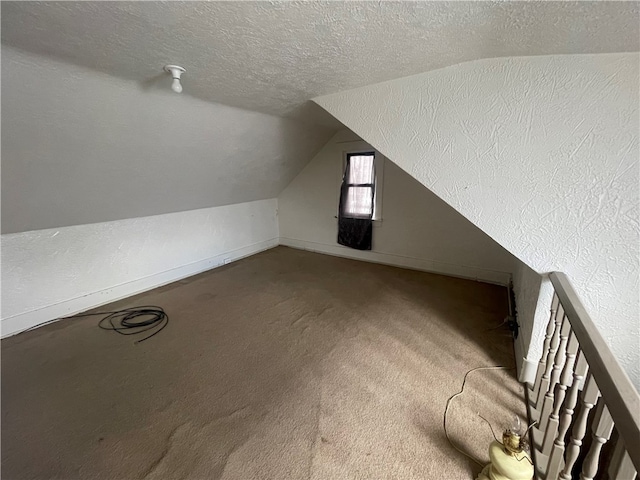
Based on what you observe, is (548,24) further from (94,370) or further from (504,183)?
(94,370)

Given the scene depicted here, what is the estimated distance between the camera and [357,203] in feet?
13.6

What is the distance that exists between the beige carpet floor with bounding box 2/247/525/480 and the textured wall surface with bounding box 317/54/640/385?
31.7 inches

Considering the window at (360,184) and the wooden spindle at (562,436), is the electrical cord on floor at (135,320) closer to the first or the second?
the wooden spindle at (562,436)

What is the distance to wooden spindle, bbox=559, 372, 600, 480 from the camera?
976 millimetres

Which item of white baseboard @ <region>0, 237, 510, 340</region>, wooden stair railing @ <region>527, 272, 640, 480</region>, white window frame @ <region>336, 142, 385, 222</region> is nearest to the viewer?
wooden stair railing @ <region>527, 272, 640, 480</region>

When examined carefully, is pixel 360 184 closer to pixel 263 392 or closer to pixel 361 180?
pixel 361 180

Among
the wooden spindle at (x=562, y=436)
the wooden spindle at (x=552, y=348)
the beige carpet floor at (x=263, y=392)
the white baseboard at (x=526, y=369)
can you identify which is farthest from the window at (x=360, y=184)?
the wooden spindle at (x=562, y=436)

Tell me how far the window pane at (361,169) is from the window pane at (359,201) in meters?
0.13

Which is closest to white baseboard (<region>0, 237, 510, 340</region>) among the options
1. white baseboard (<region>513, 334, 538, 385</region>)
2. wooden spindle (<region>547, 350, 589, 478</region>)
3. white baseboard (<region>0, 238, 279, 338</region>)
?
white baseboard (<region>0, 238, 279, 338</region>)

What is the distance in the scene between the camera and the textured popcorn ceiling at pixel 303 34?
1.08 meters

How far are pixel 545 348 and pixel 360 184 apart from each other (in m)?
2.94

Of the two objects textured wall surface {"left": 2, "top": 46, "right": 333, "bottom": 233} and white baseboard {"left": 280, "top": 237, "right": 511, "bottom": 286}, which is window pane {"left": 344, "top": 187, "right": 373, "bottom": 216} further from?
textured wall surface {"left": 2, "top": 46, "right": 333, "bottom": 233}

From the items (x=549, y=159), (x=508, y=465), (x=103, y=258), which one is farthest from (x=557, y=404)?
(x=103, y=258)

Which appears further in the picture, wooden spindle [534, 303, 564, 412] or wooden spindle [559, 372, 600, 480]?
wooden spindle [534, 303, 564, 412]
